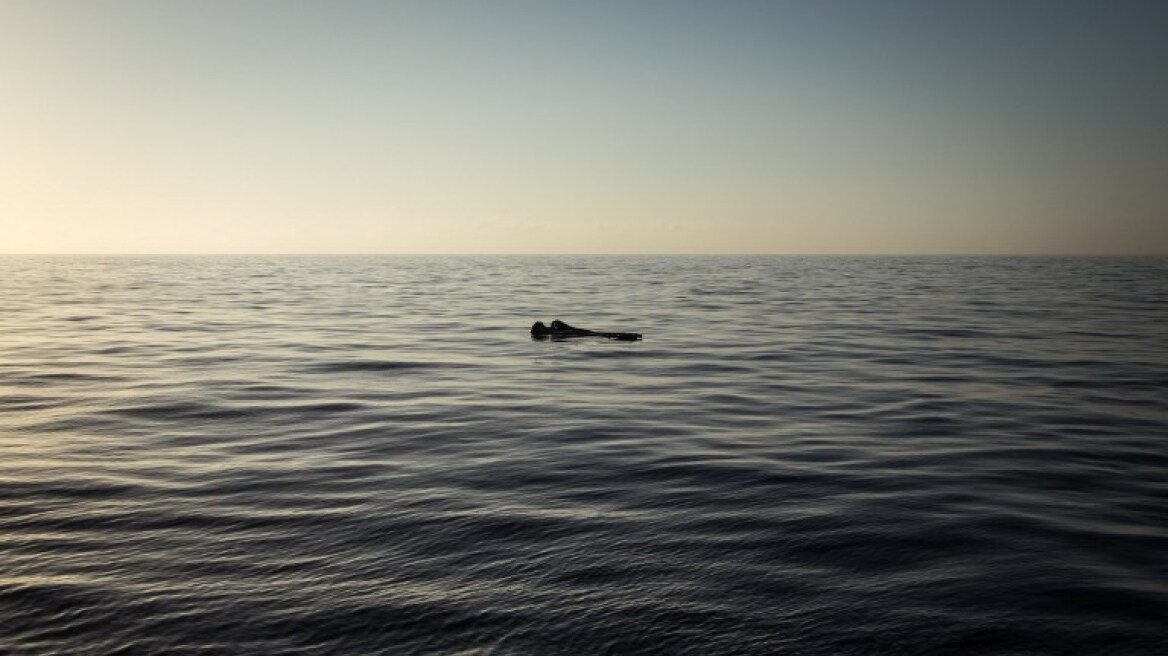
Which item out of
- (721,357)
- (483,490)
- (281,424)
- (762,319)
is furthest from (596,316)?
(483,490)

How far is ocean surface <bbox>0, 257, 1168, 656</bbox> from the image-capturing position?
211 inches

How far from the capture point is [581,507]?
8.15 meters

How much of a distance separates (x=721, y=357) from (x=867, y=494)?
43.1 feet

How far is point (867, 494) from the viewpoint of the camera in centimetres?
873

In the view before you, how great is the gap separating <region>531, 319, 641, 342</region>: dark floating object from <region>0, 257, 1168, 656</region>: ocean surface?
3.46 meters

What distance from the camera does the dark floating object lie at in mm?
24062

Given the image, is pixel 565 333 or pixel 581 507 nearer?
pixel 581 507

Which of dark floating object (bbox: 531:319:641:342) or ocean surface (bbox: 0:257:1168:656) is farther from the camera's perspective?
dark floating object (bbox: 531:319:641:342)

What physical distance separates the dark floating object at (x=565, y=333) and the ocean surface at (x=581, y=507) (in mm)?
3461

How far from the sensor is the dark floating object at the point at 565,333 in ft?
78.9

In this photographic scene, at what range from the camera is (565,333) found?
81.1 ft

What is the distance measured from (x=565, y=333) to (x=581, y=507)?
16663mm

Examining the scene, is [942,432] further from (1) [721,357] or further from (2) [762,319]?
(2) [762,319]

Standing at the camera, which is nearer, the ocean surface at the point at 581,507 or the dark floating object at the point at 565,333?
the ocean surface at the point at 581,507
